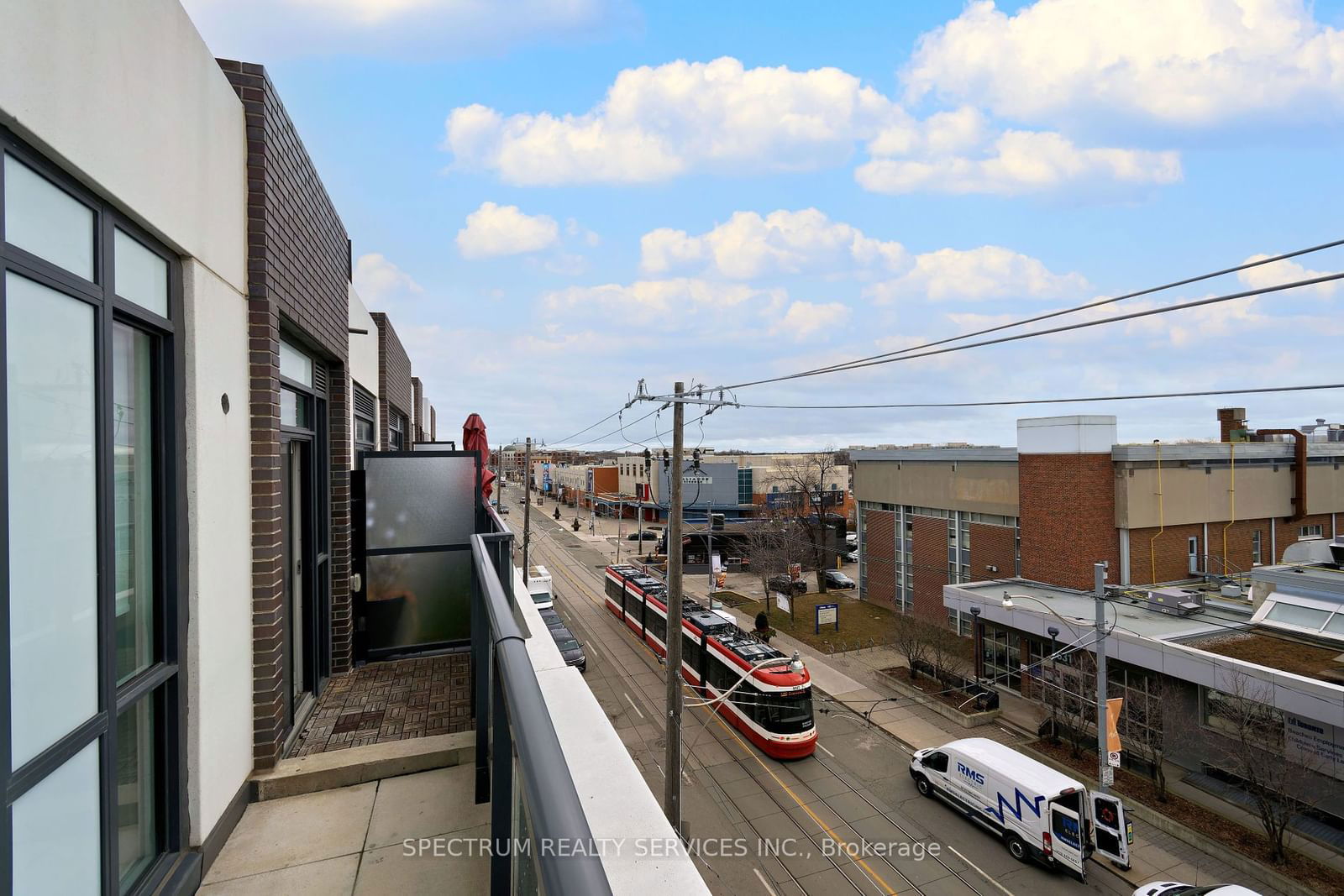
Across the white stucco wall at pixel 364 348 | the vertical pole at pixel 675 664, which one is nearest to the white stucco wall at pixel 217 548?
the white stucco wall at pixel 364 348

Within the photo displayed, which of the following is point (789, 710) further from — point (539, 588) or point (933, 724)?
point (539, 588)

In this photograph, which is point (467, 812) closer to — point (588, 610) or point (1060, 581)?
point (1060, 581)

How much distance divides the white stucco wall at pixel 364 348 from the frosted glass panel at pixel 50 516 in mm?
7390

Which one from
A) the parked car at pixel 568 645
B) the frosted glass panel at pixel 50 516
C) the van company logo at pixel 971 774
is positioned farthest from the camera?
the parked car at pixel 568 645

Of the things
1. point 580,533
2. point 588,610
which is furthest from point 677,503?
point 580,533

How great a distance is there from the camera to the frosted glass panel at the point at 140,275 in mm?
2875

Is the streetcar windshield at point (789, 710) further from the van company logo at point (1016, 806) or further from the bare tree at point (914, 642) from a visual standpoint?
the bare tree at point (914, 642)

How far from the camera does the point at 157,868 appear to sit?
303cm

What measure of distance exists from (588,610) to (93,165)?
33058mm

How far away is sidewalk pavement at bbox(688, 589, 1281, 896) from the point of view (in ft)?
41.2

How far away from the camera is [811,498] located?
160ft

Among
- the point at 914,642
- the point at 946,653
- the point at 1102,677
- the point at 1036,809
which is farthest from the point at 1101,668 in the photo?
the point at 946,653

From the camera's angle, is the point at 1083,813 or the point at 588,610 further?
the point at 588,610

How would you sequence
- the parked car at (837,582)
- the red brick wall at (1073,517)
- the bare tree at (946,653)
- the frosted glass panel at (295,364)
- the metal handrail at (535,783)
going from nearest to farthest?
the metal handrail at (535,783)
the frosted glass panel at (295,364)
the bare tree at (946,653)
the red brick wall at (1073,517)
the parked car at (837,582)
